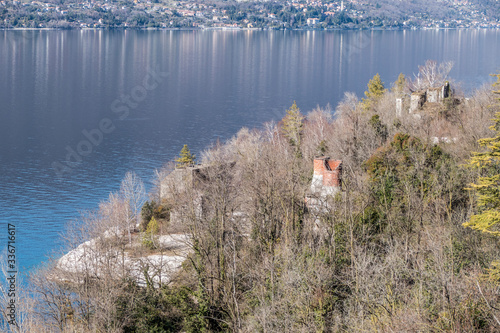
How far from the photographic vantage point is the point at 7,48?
413 ft

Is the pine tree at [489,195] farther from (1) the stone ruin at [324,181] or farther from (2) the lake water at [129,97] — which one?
(2) the lake water at [129,97]

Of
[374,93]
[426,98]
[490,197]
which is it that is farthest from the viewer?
[374,93]

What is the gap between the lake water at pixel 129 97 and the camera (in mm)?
43219

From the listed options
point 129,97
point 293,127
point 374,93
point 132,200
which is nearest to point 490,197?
point 132,200

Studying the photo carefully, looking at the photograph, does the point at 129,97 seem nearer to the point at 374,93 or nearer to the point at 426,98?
the point at 374,93

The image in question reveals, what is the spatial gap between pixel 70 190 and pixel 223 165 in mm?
16233

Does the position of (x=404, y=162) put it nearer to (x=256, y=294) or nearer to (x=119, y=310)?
(x=256, y=294)

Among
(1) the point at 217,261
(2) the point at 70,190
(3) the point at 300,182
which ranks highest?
(3) the point at 300,182

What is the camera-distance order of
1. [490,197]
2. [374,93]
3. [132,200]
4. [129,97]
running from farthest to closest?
[129,97], [374,93], [132,200], [490,197]

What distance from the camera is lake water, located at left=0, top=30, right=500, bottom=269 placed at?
43.2m

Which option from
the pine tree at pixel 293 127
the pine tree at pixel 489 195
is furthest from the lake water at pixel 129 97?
the pine tree at pixel 489 195

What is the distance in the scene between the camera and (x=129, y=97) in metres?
79.8

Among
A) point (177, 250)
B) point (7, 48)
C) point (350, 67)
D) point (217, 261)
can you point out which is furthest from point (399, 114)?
point (7, 48)

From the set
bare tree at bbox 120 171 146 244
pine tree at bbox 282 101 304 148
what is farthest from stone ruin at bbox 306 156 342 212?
pine tree at bbox 282 101 304 148
